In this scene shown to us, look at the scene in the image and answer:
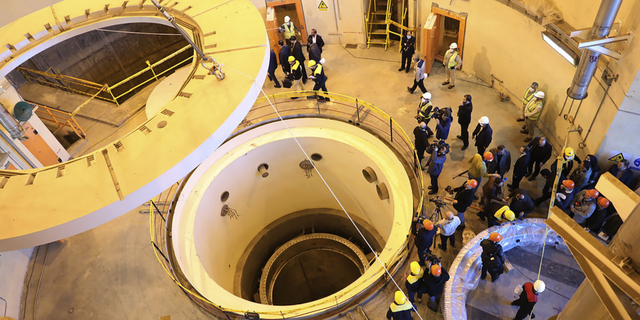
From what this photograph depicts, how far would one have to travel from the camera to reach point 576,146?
9.95m

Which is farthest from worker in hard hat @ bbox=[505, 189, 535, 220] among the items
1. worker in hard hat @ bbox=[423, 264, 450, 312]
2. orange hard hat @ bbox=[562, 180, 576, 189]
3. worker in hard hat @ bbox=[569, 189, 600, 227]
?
worker in hard hat @ bbox=[423, 264, 450, 312]

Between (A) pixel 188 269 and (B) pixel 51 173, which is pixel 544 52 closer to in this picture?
(A) pixel 188 269

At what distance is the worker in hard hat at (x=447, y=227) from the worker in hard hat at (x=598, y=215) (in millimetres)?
2876

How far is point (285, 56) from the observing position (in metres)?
13.8

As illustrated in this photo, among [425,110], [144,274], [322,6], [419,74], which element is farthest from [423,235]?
[322,6]

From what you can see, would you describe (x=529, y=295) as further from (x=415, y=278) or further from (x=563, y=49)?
(x=563, y=49)

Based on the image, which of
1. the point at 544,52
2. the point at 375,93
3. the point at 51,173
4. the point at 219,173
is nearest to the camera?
the point at 51,173

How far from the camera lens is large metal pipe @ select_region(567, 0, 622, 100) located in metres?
7.33

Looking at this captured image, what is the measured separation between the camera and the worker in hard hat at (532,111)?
9984 mm

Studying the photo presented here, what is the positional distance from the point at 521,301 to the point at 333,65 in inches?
410

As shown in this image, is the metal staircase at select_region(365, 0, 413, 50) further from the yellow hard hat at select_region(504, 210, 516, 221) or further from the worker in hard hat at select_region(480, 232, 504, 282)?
the worker in hard hat at select_region(480, 232, 504, 282)

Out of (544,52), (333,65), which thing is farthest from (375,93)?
(544,52)

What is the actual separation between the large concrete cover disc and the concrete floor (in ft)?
2.53

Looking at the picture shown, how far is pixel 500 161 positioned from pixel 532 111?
6.70ft
